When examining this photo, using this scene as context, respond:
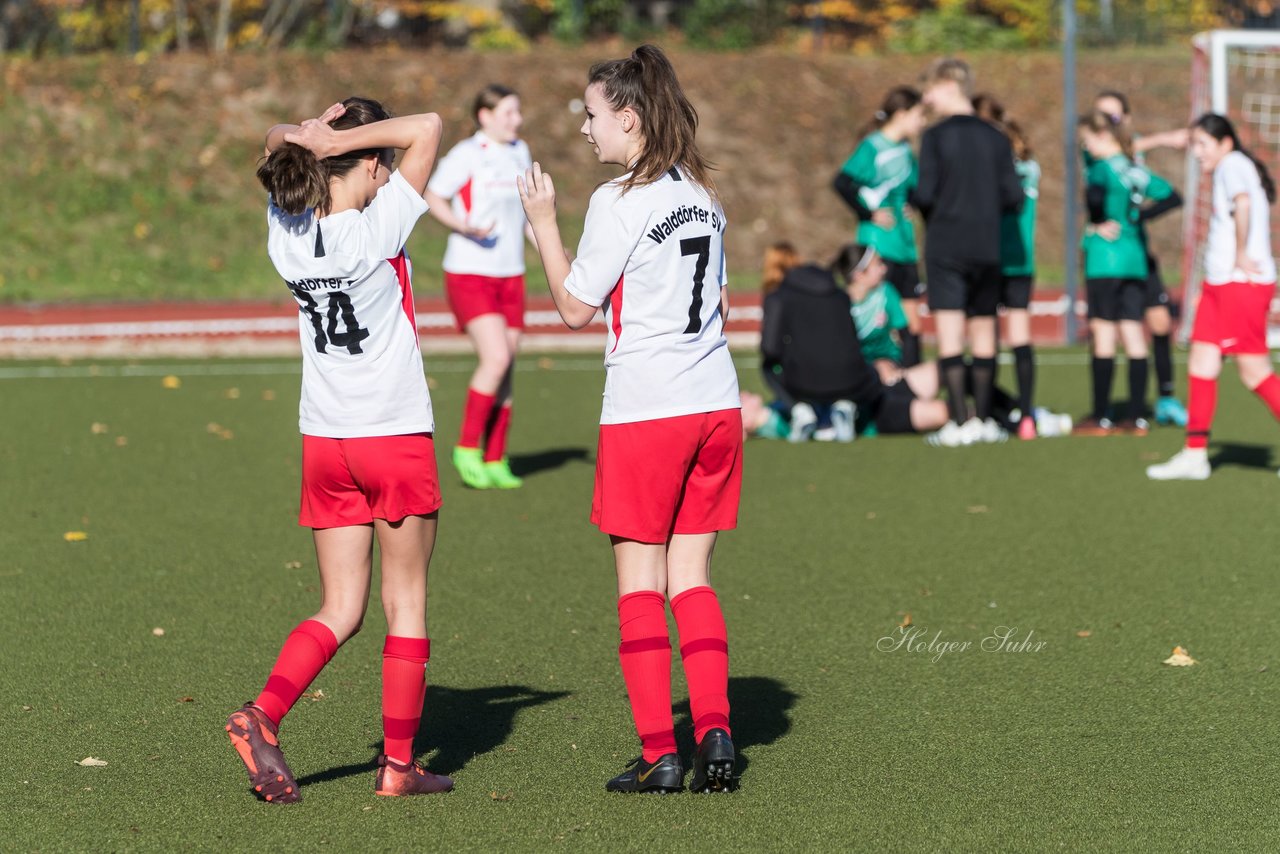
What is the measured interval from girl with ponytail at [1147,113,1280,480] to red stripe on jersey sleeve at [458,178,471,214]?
4.04 meters

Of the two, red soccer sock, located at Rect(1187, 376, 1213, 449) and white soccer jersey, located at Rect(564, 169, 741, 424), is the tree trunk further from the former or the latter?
white soccer jersey, located at Rect(564, 169, 741, 424)

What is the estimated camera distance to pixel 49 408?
1289 cm

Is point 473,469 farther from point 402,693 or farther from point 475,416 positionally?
point 402,693

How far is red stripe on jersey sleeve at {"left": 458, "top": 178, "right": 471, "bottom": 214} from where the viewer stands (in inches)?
380

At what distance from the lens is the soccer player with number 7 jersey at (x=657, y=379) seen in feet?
14.3

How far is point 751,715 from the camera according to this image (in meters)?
5.38

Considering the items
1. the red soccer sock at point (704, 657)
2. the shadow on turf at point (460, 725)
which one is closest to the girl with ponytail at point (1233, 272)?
the shadow on turf at point (460, 725)

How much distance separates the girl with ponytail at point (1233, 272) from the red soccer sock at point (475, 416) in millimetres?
3939

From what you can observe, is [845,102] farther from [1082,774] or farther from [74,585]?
[1082,774]

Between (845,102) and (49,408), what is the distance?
18077 millimetres

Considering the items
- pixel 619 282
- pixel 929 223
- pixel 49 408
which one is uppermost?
pixel 619 282

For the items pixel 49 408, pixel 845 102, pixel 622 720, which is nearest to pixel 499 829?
pixel 622 720
